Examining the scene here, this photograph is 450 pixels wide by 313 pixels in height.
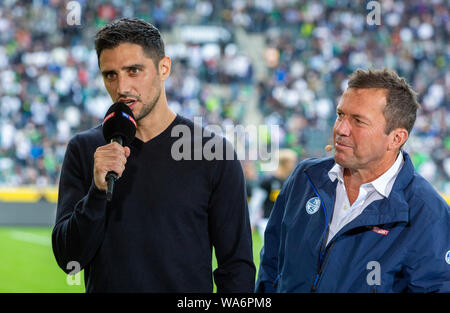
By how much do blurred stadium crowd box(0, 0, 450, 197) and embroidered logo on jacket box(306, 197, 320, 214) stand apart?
12.3 meters

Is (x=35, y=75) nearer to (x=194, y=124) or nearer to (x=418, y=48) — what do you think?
(x=418, y=48)

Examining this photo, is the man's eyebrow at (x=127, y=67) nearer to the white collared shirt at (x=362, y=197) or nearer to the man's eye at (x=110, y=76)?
the man's eye at (x=110, y=76)

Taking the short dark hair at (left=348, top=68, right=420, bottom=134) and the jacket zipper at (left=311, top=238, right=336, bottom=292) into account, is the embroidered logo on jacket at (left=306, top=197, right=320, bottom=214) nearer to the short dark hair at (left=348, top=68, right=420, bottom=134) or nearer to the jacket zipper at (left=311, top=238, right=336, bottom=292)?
the jacket zipper at (left=311, top=238, right=336, bottom=292)

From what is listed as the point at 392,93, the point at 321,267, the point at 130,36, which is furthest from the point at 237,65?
the point at 321,267

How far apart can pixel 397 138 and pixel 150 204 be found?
0.93 metres

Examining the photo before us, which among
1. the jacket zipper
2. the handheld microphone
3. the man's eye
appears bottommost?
the jacket zipper

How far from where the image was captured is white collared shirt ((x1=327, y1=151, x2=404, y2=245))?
87.5 inches

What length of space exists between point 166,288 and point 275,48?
1755 cm

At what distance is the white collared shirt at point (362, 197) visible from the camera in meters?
2.22

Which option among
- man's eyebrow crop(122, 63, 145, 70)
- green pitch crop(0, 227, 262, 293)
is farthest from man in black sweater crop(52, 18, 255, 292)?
green pitch crop(0, 227, 262, 293)

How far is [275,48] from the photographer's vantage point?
63.2 feet

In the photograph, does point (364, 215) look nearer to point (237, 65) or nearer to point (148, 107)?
point (148, 107)

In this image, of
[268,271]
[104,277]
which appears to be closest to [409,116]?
[268,271]

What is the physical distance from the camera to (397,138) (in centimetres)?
228
